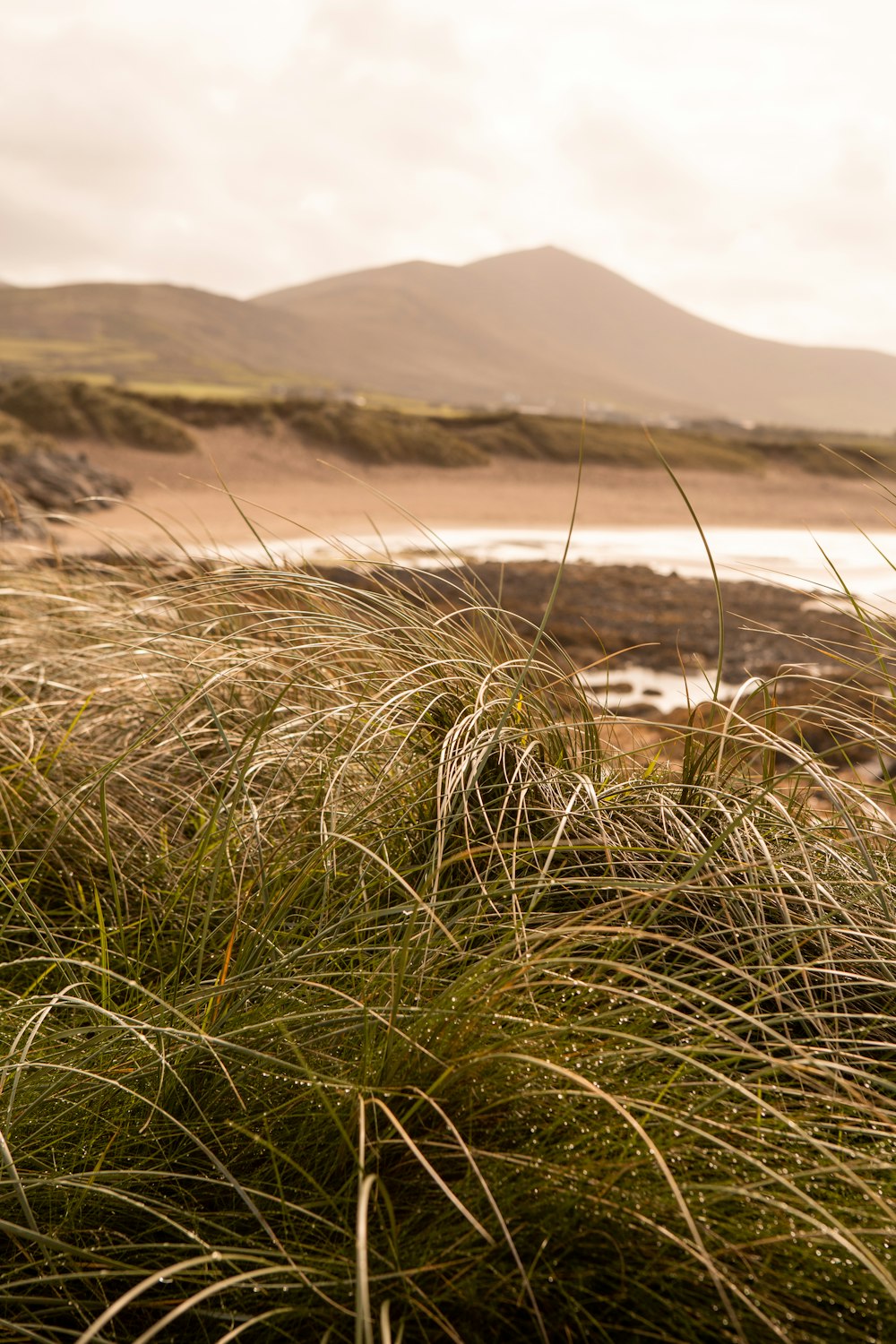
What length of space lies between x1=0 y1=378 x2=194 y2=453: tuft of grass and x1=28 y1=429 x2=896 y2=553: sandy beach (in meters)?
0.33

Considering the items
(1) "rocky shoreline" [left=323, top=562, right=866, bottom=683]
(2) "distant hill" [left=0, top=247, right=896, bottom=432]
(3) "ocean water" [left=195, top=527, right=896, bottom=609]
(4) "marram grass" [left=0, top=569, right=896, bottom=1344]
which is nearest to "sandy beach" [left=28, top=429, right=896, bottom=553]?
(3) "ocean water" [left=195, top=527, right=896, bottom=609]

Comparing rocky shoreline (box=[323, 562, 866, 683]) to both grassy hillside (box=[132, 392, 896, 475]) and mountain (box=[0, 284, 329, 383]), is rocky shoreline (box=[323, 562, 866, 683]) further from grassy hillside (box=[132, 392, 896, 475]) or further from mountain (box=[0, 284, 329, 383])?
mountain (box=[0, 284, 329, 383])

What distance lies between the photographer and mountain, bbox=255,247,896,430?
318 ft

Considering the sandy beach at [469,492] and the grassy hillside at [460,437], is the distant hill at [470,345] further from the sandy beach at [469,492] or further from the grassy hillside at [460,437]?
the sandy beach at [469,492]

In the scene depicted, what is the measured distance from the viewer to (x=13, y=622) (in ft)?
8.23

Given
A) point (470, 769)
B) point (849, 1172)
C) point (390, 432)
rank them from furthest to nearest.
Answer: point (390, 432)
point (470, 769)
point (849, 1172)

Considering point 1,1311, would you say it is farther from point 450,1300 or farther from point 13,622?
point 13,622

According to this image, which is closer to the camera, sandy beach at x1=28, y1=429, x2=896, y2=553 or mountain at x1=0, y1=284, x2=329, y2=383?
sandy beach at x1=28, y1=429, x2=896, y2=553

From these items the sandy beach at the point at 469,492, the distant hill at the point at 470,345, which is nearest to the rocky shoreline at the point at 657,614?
the sandy beach at the point at 469,492

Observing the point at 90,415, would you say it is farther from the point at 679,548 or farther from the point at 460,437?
the point at 679,548

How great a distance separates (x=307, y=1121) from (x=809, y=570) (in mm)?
9657

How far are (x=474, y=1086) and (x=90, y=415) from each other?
1731cm

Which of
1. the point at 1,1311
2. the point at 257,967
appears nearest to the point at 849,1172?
the point at 257,967

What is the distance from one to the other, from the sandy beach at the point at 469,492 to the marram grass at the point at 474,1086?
9.78 metres
